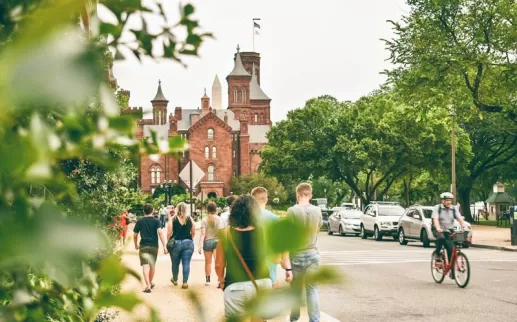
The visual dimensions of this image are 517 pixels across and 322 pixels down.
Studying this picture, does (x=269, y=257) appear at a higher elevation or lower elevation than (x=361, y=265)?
higher

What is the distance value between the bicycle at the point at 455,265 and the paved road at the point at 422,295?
0.17m

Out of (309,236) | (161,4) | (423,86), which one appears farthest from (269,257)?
(423,86)

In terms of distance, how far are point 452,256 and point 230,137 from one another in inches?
A: 4096

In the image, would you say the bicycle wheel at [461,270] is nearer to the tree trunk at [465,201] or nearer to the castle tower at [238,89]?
the tree trunk at [465,201]

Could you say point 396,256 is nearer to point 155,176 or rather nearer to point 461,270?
point 461,270

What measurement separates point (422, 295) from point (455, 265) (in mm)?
1758

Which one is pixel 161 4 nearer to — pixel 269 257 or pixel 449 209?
pixel 269 257

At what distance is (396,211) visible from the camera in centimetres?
3456

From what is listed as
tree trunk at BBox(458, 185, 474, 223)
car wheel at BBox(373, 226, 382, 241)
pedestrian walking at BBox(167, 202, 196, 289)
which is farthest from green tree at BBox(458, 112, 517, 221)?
pedestrian walking at BBox(167, 202, 196, 289)

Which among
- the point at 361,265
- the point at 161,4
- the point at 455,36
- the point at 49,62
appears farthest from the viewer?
the point at 455,36

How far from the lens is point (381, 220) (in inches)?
1331

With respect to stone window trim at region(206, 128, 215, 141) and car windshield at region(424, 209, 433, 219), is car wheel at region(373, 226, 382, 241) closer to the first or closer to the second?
car windshield at region(424, 209, 433, 219)

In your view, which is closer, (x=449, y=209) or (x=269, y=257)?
(x=269, y=257)

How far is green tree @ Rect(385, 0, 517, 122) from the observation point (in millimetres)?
27781
